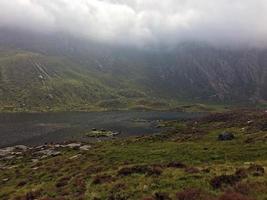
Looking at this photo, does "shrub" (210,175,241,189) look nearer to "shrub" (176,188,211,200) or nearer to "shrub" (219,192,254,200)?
"shrub" (176,188,211,200)

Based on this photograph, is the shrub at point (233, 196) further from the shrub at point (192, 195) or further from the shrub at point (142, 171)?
the shrub at point (142, 171)

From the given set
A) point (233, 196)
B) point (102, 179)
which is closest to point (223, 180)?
point (233, 196)

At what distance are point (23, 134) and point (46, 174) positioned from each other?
373 ft

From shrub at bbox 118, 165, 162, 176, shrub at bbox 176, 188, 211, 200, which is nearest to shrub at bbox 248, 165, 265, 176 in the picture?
shrub at bbox 176, 188, 211, 200

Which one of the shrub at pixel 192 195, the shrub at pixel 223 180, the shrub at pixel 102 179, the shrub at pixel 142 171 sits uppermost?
the shrub at pixel 223 180

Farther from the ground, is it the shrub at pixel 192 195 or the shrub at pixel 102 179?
the shrub at pixel 192 195

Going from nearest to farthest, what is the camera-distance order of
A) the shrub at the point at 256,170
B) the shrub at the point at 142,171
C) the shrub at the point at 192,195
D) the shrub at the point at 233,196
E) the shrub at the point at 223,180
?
1. the shrub at the point at 233,196
2. the shrub at the point at 192,195
3. the shrub at the point at 223,180
4. the shrub at the point at 256,170
5. the shrub at the point at 142,171

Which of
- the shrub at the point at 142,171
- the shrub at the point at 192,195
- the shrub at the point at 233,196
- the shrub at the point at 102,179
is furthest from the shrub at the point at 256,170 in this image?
the shrub at the point at 102,179

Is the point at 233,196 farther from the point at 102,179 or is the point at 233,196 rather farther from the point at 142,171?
the point at 102,179

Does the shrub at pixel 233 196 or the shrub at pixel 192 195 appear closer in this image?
the shrub at pixel 233 196

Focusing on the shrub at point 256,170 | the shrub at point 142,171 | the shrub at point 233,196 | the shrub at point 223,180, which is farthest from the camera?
the shrub at point 142,171

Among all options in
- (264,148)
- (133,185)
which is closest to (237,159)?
(264,148)

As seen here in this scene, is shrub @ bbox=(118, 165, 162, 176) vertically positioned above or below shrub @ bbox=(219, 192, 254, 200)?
below

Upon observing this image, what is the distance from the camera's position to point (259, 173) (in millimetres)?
30375
